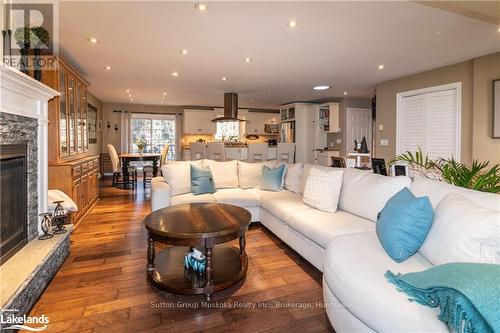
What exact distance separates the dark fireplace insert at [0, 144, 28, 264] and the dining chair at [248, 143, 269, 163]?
401 centimetres

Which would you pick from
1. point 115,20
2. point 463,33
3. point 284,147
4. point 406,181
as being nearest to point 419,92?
point 463,33

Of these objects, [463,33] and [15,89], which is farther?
[463,33]

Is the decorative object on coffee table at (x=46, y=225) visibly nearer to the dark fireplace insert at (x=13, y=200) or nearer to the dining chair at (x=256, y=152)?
the dark fireplace insert at (x=13, y=200)

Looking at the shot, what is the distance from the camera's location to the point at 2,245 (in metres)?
1.99

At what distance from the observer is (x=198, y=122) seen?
935 cm

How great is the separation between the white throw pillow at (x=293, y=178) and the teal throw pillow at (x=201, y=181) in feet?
3.57

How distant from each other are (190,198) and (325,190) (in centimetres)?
174

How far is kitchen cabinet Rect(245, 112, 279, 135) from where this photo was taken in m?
10.0

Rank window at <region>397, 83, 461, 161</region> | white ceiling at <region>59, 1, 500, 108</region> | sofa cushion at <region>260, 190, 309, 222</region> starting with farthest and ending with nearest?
window at <region>397, 83, 461, 161</region>, sofa cushion at <region>260, 190, 309, 222</region>, white ceiling at <region>59, 1, 500, 108</region>

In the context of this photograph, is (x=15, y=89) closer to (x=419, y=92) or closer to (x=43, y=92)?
(x=43, y=92)

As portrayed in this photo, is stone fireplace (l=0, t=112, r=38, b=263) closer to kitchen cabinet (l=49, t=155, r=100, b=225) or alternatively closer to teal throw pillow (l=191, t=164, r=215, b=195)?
kitchen cabinet (l=49, t=155, r=100, b=225)

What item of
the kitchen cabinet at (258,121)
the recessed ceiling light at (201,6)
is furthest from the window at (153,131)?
the recessed ceiling light at (201,6)

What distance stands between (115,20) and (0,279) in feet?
8.17

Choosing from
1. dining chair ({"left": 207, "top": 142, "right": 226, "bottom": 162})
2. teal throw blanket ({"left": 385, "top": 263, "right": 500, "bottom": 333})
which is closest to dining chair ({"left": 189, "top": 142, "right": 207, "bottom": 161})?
dining chair ({"left": 207, "top": 142, "right": 226, "bottom": 162})
